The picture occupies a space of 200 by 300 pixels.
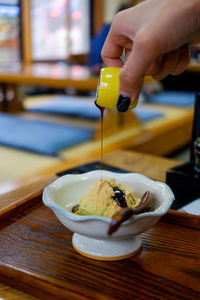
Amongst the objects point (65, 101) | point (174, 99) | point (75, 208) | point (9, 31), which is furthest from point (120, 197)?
point (9, 31)

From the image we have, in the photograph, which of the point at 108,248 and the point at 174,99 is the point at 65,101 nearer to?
the point at 174,99

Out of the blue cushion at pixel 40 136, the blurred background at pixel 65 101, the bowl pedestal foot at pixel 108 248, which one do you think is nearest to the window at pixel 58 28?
the blurred background at pixel 65 101

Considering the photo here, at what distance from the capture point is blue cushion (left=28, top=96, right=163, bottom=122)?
3797mm

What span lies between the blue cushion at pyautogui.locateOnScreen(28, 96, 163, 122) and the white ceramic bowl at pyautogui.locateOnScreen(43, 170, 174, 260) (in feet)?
8.88

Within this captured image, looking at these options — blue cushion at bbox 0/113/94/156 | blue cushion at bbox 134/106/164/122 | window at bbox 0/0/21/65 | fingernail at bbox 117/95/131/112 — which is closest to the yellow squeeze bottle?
fingernail at bbox 117/95/131/112

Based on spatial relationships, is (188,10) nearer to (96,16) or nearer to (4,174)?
(4,174)

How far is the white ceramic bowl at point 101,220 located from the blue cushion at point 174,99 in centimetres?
374

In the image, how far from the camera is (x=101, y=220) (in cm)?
70

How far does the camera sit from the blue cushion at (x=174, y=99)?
4.55 meters

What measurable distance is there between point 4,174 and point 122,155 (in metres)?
0.92

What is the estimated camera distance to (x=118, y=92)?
811mm

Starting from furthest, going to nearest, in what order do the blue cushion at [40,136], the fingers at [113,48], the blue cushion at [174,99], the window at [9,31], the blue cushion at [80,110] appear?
the window at [9,31]
the blue cushion at [174,99]
the blue cushion at [80,110]
the blue cushion at [40,136]
the fingers at [113,48]

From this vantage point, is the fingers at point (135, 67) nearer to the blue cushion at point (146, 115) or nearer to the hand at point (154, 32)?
the hand at point (154, 32)

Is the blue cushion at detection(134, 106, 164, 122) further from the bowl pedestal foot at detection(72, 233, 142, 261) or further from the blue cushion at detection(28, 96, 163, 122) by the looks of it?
the bowl pedestal foot at detection(72, 233, 142, 261)
